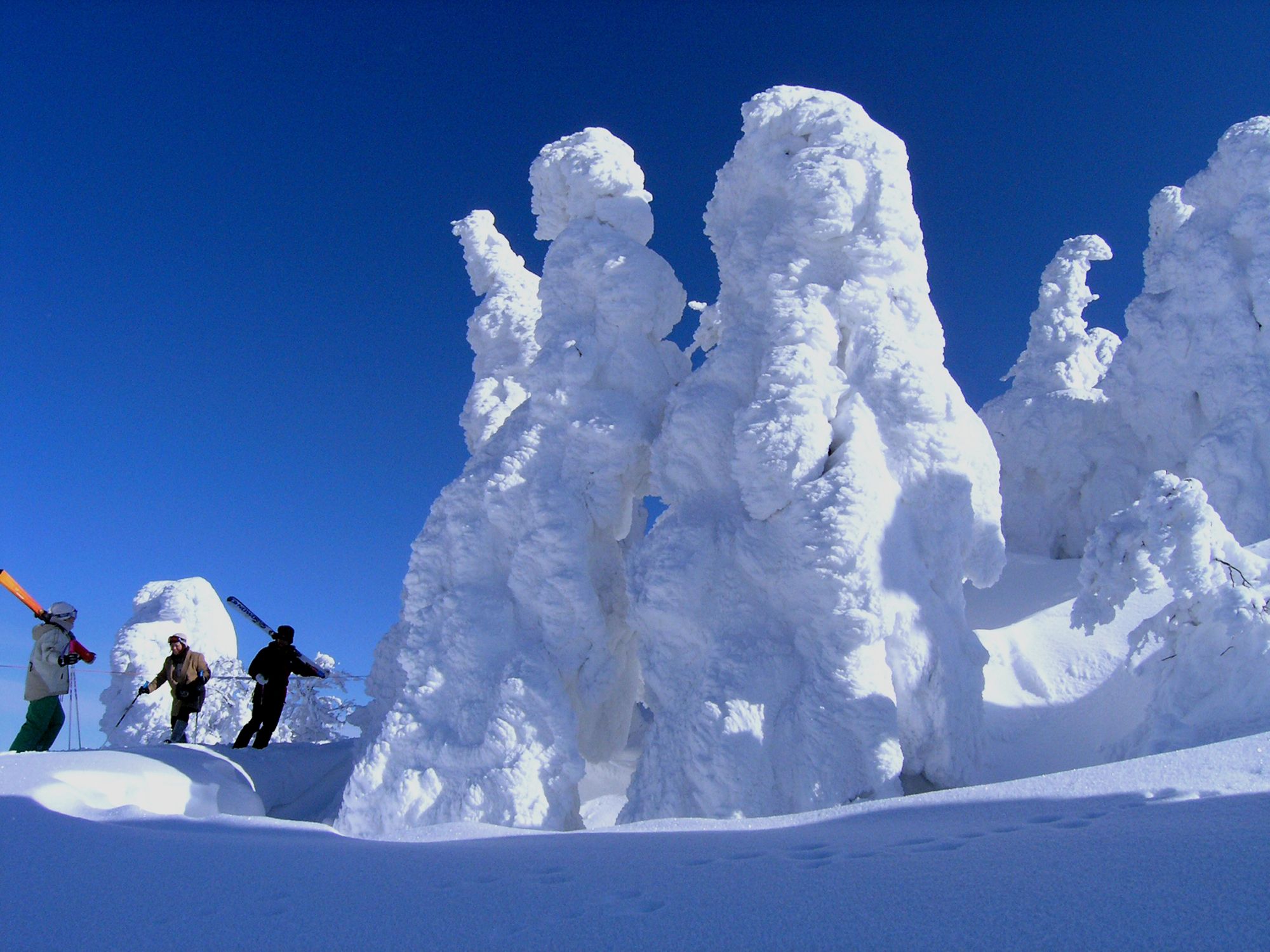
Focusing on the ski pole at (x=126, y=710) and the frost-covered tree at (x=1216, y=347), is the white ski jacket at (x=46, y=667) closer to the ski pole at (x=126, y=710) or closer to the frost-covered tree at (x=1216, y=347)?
the ski pole at (x=126, y=710)

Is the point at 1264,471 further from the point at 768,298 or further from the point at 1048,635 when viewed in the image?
the point at 768,298

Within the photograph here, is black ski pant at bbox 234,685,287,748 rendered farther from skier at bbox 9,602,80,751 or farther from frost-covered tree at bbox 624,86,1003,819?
frost-covered tree at bbox 624,86,1003,819

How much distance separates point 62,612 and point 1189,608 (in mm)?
11029

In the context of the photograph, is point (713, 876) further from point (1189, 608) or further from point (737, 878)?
point (1189, 608)

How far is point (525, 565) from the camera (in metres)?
9.92

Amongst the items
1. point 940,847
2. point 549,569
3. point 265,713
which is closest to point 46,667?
point 265,713

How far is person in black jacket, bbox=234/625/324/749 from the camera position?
382 inches

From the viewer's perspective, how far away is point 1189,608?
7.70m

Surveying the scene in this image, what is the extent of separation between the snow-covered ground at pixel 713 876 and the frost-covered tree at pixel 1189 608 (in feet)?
10.1

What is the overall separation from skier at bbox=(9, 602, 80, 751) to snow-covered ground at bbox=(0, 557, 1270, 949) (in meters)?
3.12

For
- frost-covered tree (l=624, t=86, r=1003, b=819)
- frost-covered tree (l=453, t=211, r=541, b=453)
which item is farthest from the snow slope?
frost-covered tree (l=453, t=211, r=541, b=453)

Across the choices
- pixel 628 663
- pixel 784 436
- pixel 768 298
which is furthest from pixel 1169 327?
pixel 628 663

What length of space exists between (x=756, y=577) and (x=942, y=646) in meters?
2.04

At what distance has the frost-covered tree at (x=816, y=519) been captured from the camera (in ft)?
26.3
